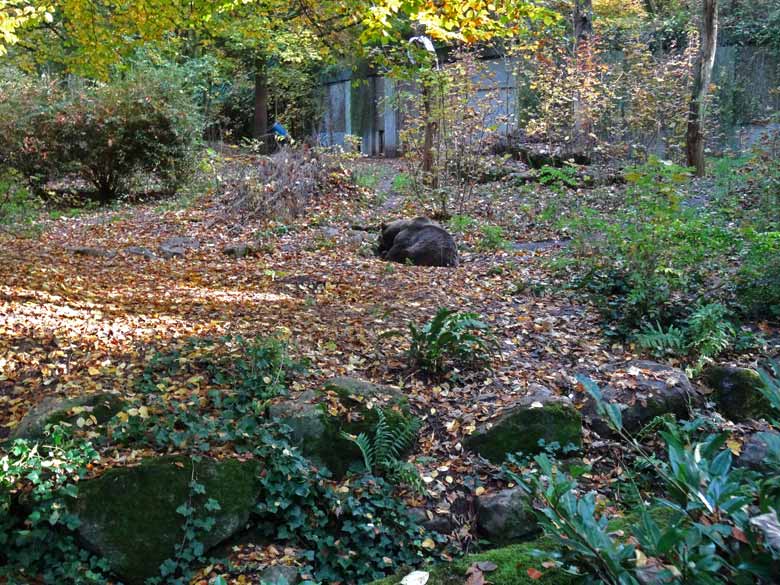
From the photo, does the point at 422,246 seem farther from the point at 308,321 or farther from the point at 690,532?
the point at 690,532

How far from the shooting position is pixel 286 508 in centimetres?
360

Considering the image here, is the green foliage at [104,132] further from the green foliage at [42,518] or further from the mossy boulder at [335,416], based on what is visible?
the green foliage at [42,518]

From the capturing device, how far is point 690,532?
129cm

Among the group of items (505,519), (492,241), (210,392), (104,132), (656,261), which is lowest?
(505,519)

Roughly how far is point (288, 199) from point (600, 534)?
10.0m

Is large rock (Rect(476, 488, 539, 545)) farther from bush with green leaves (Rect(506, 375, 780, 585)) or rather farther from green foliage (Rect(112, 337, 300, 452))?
bush with green leaves (Rect(506, 375, 780, 585))

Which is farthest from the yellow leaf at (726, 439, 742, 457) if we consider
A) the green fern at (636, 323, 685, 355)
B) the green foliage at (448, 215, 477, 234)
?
the green foliage at (448, 215, 477, 234)

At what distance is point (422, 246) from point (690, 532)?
23.0 ft

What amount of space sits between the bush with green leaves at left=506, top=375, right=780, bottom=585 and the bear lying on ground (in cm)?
664

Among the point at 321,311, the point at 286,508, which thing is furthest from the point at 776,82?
the point at 286,508

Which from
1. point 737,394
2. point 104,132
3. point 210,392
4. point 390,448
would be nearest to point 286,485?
point 390,448

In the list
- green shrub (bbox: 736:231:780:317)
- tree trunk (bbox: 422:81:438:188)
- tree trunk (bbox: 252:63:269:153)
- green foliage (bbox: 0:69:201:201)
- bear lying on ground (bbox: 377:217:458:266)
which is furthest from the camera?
tree trunk (bbox: 252:63:269:153)

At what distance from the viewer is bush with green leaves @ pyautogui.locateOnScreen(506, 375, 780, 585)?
123cm

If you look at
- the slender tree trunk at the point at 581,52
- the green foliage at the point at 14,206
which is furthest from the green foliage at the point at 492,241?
the green foliage at the point at 14,206
